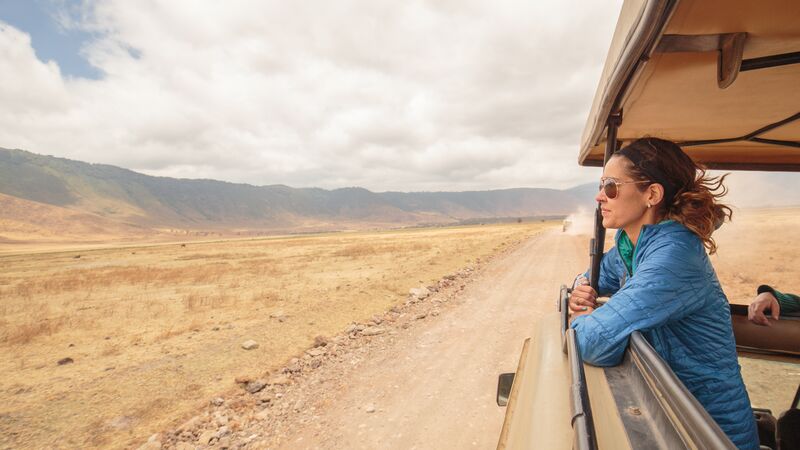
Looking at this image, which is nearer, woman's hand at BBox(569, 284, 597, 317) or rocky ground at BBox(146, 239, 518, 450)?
woman's hand at BBox(569, 284, 597, 317)

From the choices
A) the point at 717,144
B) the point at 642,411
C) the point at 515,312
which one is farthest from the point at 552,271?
the point at 642,411

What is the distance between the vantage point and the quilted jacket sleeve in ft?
4.23

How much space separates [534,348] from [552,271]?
11.6 m

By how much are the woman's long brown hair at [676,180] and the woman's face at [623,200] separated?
3 cm

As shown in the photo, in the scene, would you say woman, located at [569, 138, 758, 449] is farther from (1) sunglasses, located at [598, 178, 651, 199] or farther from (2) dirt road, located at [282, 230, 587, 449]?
(2) dirt road, located at [282, 230, 587, 449]

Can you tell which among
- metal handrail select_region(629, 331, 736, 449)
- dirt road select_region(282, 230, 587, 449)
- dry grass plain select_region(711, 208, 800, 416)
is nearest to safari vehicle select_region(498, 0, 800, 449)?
metal handrail select_region(629, 331, 736, 449)

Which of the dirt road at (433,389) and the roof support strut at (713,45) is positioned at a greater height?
the roof support strut at (713,45)

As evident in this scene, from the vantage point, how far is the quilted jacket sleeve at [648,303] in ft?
4.23

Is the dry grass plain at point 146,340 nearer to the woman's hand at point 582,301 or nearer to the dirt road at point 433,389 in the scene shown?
the dirt road at point 433,389

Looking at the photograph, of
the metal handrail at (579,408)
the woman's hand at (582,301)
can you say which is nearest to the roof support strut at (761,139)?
the woman's hand at (582,301)

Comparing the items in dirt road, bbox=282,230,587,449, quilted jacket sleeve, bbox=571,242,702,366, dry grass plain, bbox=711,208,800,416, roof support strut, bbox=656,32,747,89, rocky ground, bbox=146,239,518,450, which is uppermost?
roof support strut, bbox=656,32,747,89

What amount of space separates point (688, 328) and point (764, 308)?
1634mm

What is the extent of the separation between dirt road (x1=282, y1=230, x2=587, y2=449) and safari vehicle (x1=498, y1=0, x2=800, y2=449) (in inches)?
80.9

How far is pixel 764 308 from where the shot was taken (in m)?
2.35
